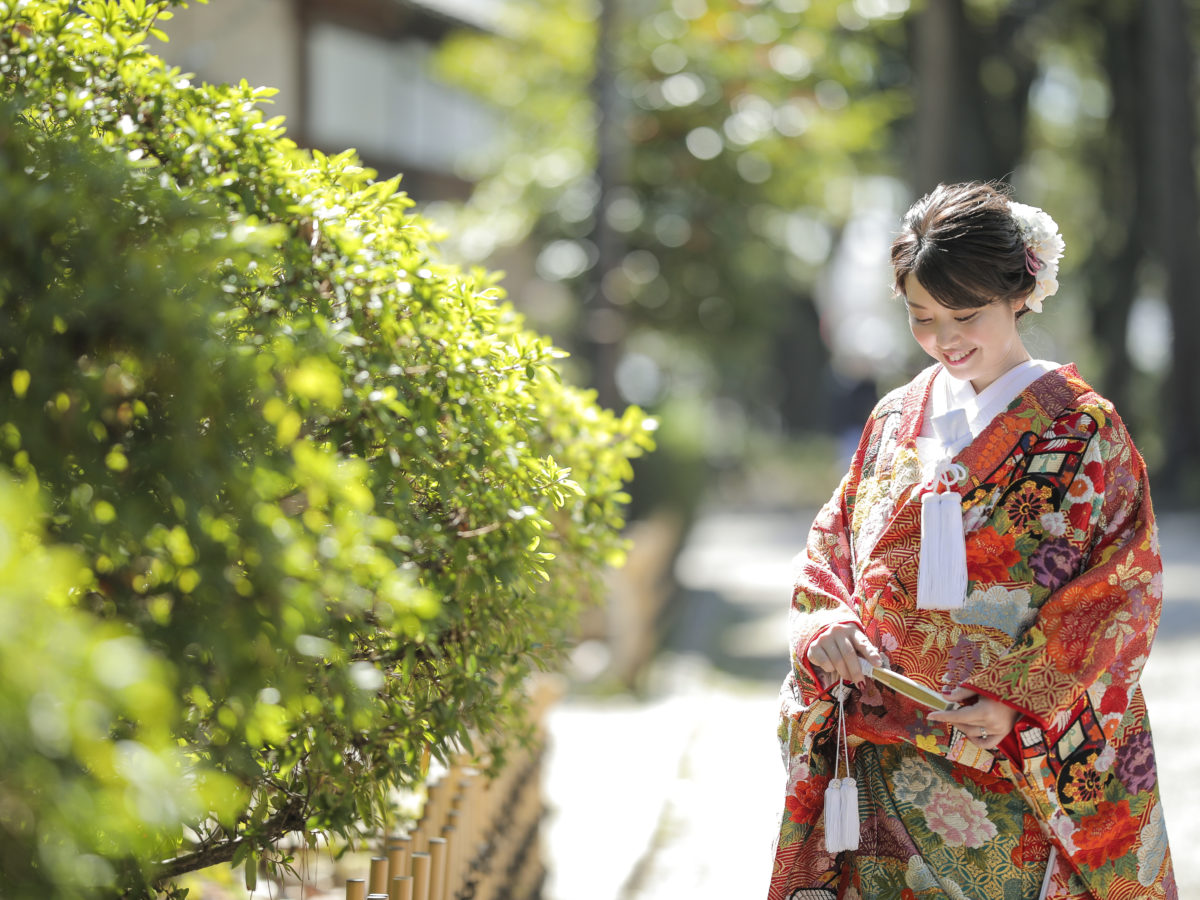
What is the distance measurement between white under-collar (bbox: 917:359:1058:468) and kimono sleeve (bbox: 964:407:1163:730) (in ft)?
0.49

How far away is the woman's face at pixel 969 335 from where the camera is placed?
2338 mm

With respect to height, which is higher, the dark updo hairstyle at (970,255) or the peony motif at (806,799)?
the dark updo hairstyle at (970,255)

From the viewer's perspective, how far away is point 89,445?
1580 millimetres

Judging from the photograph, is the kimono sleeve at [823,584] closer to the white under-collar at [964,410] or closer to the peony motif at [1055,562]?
the white under-collar at [964,410]

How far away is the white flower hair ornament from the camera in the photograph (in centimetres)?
239

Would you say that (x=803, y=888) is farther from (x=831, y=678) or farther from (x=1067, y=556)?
(x=1067, y=556)

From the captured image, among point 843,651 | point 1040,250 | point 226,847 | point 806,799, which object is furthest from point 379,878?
point 1040,250

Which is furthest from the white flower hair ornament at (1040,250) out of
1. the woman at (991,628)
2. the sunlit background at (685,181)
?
the sunlit background at (685,181)

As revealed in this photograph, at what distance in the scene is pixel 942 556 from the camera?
7.32 ft

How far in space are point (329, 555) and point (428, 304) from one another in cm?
89

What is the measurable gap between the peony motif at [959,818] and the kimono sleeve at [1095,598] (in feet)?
0.77

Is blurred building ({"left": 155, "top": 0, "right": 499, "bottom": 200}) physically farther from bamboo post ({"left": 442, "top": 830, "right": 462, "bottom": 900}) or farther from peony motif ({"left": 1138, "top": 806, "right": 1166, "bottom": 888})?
peony motif ({"left": 1138, "top": 806, "right": 1166, "bottom": 888})

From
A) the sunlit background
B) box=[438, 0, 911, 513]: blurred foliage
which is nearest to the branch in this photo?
the sunlit background

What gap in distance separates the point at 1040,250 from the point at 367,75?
1526 centimetres
